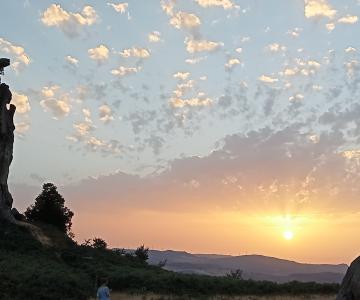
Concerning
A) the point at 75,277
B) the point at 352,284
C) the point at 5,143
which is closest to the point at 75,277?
the point at 75,277

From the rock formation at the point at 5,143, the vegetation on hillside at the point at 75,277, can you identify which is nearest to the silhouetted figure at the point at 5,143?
the rock formation at the point at 5,143

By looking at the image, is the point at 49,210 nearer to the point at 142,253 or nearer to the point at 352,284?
the point at 142,253

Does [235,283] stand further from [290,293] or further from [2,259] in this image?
[2,259]

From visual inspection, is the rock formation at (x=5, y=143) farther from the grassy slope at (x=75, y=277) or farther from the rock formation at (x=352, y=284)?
the rock formation at (x=352, y=284)

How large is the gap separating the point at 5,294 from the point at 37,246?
106 ft

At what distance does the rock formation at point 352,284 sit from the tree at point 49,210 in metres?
70.4

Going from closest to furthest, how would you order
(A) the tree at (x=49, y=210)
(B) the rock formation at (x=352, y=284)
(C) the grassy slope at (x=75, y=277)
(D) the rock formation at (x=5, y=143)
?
(B) the rock formation at (x=352, y=284) → (C) the grassy slope at (x=75, y=277) → (D) the rock formation at (x=5, y=143) → (A) the tree at (x=49, y=210)

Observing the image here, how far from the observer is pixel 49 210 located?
8469cm

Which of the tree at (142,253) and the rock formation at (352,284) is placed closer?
the rock formation at (352,284)

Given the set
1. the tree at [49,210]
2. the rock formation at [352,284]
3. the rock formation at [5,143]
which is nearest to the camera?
the rock formation at [352,284]

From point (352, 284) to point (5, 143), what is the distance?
65.7 m

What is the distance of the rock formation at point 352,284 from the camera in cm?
1818

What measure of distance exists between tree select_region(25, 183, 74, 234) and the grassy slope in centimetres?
1063

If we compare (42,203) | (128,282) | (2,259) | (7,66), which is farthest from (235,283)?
(7,66)
